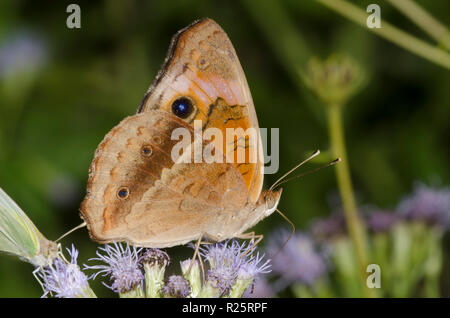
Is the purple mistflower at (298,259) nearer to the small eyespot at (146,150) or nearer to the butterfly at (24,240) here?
the small eyespot at (146,150)

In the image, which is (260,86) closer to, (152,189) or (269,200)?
(269,200)

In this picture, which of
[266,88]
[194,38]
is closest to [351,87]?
[194,38]

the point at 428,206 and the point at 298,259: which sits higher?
the point at 428,206

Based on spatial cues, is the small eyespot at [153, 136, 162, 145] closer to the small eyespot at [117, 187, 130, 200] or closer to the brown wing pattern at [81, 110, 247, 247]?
the brown wing pattern at [81, 110, 247, 247]

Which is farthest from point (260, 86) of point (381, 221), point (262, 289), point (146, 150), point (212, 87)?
point (146, 150)

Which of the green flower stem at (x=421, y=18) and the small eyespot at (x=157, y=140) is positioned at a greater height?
the green flower stem at (x=421, y=18)

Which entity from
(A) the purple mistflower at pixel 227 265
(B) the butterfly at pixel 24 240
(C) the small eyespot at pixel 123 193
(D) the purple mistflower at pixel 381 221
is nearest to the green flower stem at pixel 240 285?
(A) the purple mistflower at pixel 227 265

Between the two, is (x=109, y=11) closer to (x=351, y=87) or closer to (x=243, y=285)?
(x=351, y=87)
